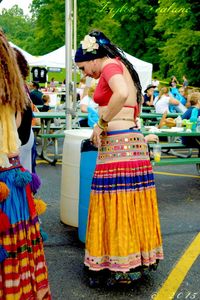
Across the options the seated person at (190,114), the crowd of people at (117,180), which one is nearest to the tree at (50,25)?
the seated person at (190,114)

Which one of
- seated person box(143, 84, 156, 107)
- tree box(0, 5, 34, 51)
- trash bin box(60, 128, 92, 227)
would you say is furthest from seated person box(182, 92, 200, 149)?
tree box(0, 5, 34, 51)

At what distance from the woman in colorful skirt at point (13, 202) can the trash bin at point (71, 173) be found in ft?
6.24

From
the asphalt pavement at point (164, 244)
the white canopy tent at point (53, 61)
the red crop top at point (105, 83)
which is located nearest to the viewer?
the red crop top at point (105, 83)

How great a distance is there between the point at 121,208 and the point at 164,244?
4.51 ft

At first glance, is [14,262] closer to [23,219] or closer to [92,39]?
[23,219]

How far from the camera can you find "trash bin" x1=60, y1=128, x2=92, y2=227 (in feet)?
15.8

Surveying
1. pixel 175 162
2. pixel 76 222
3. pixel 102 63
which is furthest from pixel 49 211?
pixel 102 63

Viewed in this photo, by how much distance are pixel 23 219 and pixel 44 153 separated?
6.91 metres

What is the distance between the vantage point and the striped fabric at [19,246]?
2.77 m

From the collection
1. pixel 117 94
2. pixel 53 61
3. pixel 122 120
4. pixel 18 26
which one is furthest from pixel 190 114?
pixel 18 26

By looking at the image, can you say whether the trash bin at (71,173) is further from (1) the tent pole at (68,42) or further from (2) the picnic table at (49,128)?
(2) the picnic table at (49,128)

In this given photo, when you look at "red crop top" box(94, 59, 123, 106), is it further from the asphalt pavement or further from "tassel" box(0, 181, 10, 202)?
the asphalt pavement

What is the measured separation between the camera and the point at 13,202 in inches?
110

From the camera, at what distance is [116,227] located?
3.68m
